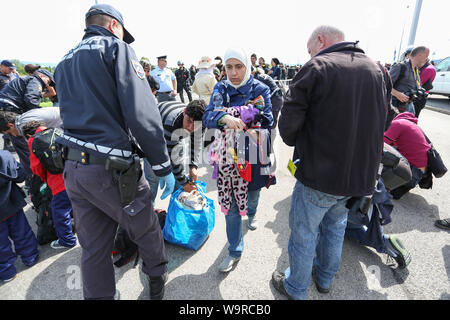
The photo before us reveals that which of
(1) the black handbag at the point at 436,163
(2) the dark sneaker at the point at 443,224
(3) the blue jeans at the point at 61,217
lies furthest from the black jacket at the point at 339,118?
(3) the blue jeans at the point at 61,217

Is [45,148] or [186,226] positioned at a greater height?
[45,148]

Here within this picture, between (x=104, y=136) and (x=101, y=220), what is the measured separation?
590 millimetres

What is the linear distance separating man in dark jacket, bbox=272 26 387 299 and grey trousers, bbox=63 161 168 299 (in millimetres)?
Result: 1057

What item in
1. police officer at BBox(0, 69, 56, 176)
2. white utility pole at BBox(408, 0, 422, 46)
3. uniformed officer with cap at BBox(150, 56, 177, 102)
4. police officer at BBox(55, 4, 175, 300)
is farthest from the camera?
white utility pole at BBox(408, 0, 422, 46)

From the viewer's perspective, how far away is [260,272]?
80.4 inches

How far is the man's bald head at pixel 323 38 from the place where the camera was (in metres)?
1.35

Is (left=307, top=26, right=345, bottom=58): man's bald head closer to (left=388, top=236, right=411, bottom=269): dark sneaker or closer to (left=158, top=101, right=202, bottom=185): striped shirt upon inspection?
(left=158, top=101, right=202, bottom=185): striped shirt

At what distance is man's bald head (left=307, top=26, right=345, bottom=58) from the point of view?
1.35m

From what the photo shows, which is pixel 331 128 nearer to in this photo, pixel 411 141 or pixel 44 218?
pixel 411 141

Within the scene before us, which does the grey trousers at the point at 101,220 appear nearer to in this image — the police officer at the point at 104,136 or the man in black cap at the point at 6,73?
the police officer at the point at 104,136

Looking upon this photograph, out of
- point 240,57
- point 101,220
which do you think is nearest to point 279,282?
point 101,220

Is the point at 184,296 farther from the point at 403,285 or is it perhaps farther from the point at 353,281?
the point at 403,285

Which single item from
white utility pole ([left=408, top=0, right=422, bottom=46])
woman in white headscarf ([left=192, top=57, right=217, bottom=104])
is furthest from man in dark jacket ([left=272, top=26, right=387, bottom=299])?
white utility pole ([left=408, top=0, right=422, bottom=46])

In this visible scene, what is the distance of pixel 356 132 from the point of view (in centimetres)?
126
